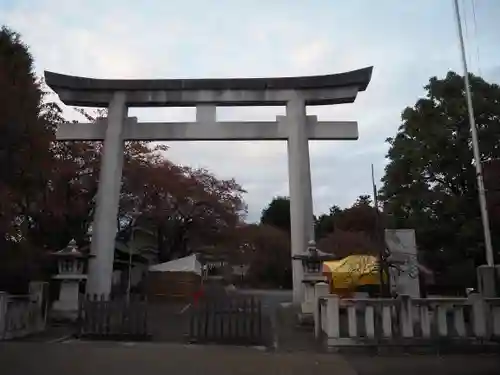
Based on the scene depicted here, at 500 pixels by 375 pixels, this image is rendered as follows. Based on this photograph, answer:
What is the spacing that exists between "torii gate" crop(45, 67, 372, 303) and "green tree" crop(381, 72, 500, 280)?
7109mm

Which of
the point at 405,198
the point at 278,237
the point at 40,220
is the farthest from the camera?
the point at 278,237

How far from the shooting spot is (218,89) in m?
15.7

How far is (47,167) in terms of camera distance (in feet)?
45.5

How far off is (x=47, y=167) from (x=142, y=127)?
11.4ft

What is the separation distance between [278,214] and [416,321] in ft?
149

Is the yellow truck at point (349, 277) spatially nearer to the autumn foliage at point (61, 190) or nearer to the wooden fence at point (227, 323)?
the wooden fence at point (227, 323)

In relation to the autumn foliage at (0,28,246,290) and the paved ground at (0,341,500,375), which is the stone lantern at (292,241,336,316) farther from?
the autumn foliage at (0,28,246,290)

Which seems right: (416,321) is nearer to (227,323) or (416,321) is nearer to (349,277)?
(227,323)

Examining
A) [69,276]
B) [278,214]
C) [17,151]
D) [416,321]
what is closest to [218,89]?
[17,151]

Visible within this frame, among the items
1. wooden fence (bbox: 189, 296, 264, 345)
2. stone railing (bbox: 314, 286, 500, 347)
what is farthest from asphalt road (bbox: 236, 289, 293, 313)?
stone railing (bbox: 314, 286, 500, 347)

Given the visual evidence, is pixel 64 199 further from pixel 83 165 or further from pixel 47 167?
pixel 47 167

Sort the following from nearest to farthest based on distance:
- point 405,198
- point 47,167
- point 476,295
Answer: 1. point 476,295
2. point 47,167
3. point 405,198

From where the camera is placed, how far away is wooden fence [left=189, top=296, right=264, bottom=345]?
10734 millimetres

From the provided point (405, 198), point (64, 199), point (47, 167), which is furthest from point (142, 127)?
point (405, 198)
